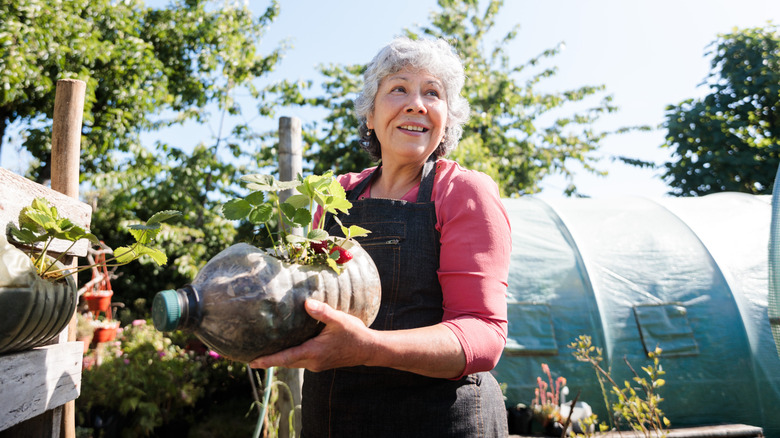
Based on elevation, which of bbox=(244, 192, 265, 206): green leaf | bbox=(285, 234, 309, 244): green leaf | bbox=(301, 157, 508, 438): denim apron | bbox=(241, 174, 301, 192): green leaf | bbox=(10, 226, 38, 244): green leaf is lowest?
bbox=(301, 157, 508, 438): denim apron

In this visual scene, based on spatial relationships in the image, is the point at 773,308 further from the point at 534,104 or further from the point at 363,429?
the point at 534,104

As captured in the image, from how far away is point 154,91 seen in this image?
24.7 feet

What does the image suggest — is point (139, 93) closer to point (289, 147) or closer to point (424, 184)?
point (289, 147)

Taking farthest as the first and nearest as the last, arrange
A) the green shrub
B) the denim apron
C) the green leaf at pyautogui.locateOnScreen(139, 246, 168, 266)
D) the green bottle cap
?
the green shrub
the denim apron
the green leaf at pyautogui.locateOnScreen(139, 246, 168, 266)
the green bottle cap

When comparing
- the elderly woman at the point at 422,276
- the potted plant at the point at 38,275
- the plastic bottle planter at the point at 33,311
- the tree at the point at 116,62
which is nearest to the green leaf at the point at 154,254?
the potted plant at the point at 38,275

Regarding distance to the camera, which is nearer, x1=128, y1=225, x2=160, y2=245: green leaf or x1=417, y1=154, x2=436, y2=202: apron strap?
x1=128, y1=225, x2=160, y2=245: green leaf

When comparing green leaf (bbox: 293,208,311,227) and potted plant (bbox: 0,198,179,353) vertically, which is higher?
green leaf (bbox: 293,208,311,227)

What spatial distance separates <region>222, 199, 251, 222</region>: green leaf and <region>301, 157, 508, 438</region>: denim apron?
428 millimetres

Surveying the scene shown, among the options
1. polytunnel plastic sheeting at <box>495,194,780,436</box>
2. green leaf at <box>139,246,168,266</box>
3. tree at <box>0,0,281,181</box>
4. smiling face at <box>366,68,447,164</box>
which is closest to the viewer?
green leaf at <box>139,246,168,266</box>

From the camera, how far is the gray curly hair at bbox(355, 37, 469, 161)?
4.16 ft

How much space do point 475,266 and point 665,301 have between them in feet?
14.1

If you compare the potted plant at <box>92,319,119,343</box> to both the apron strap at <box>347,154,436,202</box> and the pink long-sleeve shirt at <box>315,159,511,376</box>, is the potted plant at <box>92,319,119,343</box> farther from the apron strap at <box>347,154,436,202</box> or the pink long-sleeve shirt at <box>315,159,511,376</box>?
the pink long-sleeve shirt at <box>315,159,511,376</box>

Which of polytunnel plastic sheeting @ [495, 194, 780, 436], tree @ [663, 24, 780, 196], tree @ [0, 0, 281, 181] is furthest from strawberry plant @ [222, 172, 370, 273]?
tree @ [663, 24, 780, 196]

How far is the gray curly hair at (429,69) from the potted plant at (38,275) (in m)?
0.69
